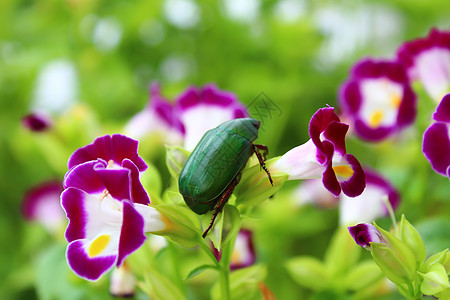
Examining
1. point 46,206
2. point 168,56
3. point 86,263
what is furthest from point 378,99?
point 168,56

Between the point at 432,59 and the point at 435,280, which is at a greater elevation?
the point at 432,59

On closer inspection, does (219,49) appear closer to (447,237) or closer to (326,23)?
(326,23)

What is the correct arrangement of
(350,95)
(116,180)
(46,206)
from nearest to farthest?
(116,180) < (350,95) < (46,206)

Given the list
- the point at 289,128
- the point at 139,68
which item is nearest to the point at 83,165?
the point at 289,128

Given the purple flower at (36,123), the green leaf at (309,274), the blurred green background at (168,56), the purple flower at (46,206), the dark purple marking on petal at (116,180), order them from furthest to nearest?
the blurred green background at (168,56) < the purple flower at (46,206) < the purple flower at (36,123) < the green leaf at (309,274) < the dark purple marking on petal at (116,180)

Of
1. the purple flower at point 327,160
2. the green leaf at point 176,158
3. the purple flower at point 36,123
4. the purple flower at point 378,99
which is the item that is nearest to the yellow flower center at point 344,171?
the purple flower at point 327,160

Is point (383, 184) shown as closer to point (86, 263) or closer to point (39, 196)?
point (86, 263)

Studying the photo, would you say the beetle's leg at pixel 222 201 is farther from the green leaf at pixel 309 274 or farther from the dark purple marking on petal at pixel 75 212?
the green leaf at pixel 309 274
